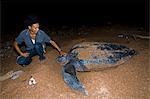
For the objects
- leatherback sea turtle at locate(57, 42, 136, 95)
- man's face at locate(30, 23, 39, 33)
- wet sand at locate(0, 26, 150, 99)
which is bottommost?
wet sand at locate(0, 26, 150, 99)

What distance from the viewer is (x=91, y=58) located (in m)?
3.45

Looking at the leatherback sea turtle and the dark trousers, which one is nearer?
the leatherback sea turtle

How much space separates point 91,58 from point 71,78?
44 centimetres

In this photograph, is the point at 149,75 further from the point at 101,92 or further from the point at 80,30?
the point at 80,30

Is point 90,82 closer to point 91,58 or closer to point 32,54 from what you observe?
point 91,58

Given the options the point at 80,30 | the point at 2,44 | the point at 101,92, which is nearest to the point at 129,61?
the point at 101,92

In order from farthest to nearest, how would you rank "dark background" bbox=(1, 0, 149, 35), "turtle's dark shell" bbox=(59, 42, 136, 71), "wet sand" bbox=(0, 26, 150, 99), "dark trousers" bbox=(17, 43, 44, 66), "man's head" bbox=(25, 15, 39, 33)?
"dark background" bbox=(1, 0, 149, 35)
"dark trousers" bbox=(17, 43, 44, 66)
"turtle's dark shell" bbox=(59, 42, 136, 71)
"man's head" bbox=(25, 15, 39, 33)
"wet sand" bbox=(0, 26, 150, 99)

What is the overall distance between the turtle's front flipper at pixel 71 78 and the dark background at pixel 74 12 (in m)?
2.59

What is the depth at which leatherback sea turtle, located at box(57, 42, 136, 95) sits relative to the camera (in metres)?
3.30

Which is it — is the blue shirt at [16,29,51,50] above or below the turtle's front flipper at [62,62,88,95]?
above

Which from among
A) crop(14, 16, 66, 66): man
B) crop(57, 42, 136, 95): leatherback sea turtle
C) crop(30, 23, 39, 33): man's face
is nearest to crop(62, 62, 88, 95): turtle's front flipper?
crop(57, 42, 136, 95): leatherback sea turtle

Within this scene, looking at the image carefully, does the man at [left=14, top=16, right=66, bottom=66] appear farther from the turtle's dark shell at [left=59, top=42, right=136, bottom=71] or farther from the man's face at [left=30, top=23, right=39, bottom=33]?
the turtle's dark shell at [left=59, top=42, right=136, bottom=71]

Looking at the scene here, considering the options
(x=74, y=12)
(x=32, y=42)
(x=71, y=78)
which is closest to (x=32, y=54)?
(x=32, y=42)

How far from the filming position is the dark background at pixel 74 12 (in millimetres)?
6027
